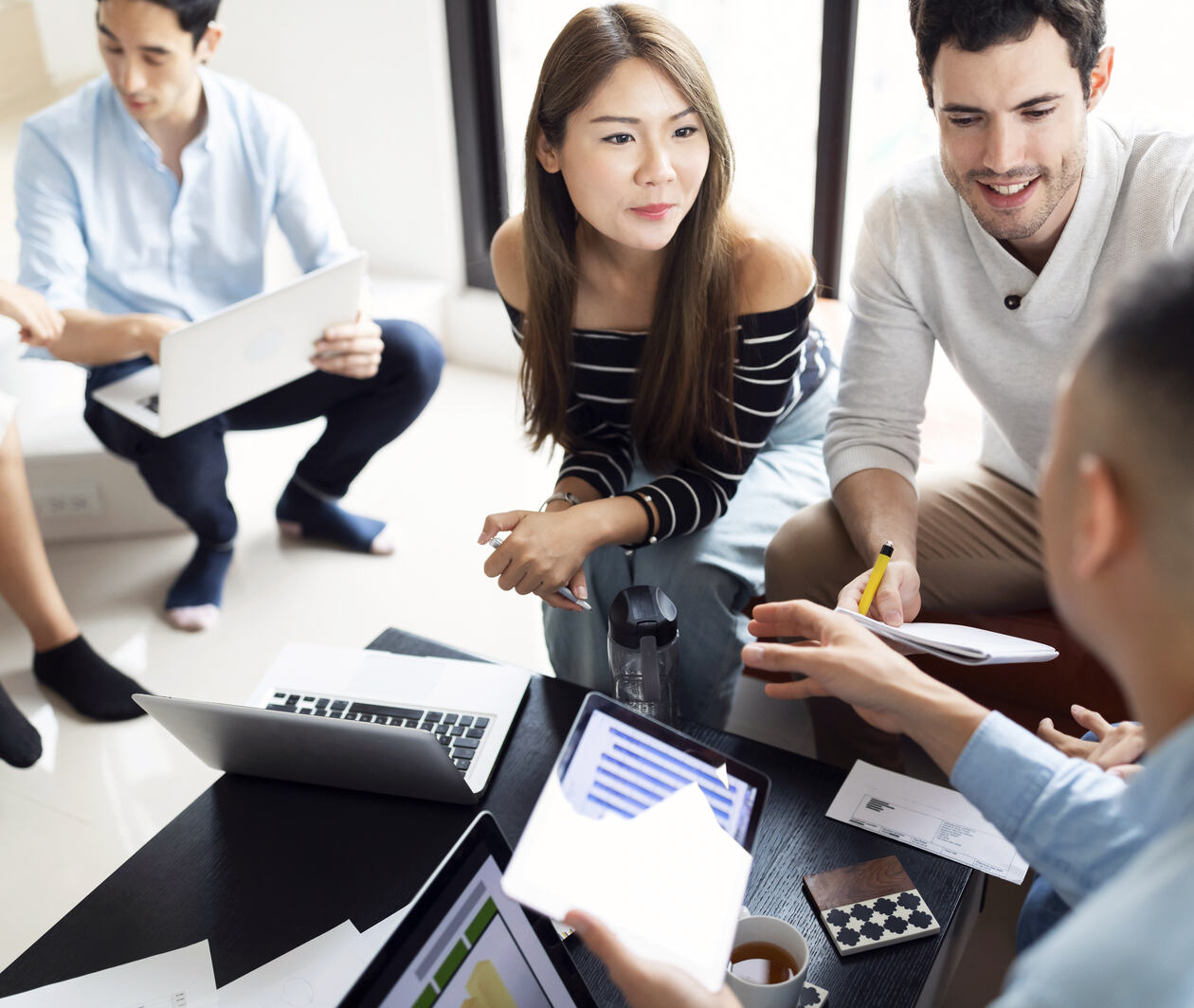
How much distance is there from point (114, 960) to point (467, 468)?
1847 millimetres

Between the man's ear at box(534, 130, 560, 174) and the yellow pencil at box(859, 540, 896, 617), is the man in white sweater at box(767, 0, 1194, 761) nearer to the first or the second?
the yellow pencil at box(859, 540, 896, 617)

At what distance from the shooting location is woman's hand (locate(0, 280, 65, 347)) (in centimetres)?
195

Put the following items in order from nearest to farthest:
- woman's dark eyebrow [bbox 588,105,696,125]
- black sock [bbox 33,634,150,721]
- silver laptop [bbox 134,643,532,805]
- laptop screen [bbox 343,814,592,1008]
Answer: laptop screen [bbox 343,814,592,1008], silver laptop [bbox 134,643,532,805], woman's dark eyebrow [bbox 588,105,696,125], black sock [bbox 33,634,150,721]

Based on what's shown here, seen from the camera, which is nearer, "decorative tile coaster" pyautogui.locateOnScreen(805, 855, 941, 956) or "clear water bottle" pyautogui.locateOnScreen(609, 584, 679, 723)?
"decorative tile coaster" pyautogui.locateOnScreen(805, 855, 941, 956)

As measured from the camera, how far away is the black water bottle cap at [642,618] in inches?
51.4

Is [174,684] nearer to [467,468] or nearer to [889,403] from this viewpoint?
[467,468]

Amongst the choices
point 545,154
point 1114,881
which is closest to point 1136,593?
point 1114,881

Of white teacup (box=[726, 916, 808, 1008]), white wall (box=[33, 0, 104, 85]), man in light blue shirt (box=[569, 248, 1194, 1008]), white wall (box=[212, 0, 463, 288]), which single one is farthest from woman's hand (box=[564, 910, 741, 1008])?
white wall (box=[33, 0, 104, 85])

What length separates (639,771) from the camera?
952mm

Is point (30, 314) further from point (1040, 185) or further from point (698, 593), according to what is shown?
point (1040, 185)

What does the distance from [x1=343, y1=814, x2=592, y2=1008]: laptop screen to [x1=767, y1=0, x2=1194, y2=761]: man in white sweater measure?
58 centimetres

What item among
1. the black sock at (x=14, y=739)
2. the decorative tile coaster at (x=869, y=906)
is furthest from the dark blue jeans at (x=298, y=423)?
the decorative tile coaster at (x=869, y=906)

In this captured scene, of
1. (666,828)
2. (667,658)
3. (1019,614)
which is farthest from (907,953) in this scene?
(1019,614)

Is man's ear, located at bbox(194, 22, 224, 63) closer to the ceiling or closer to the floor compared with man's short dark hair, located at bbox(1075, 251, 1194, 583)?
closer to the ceiling
